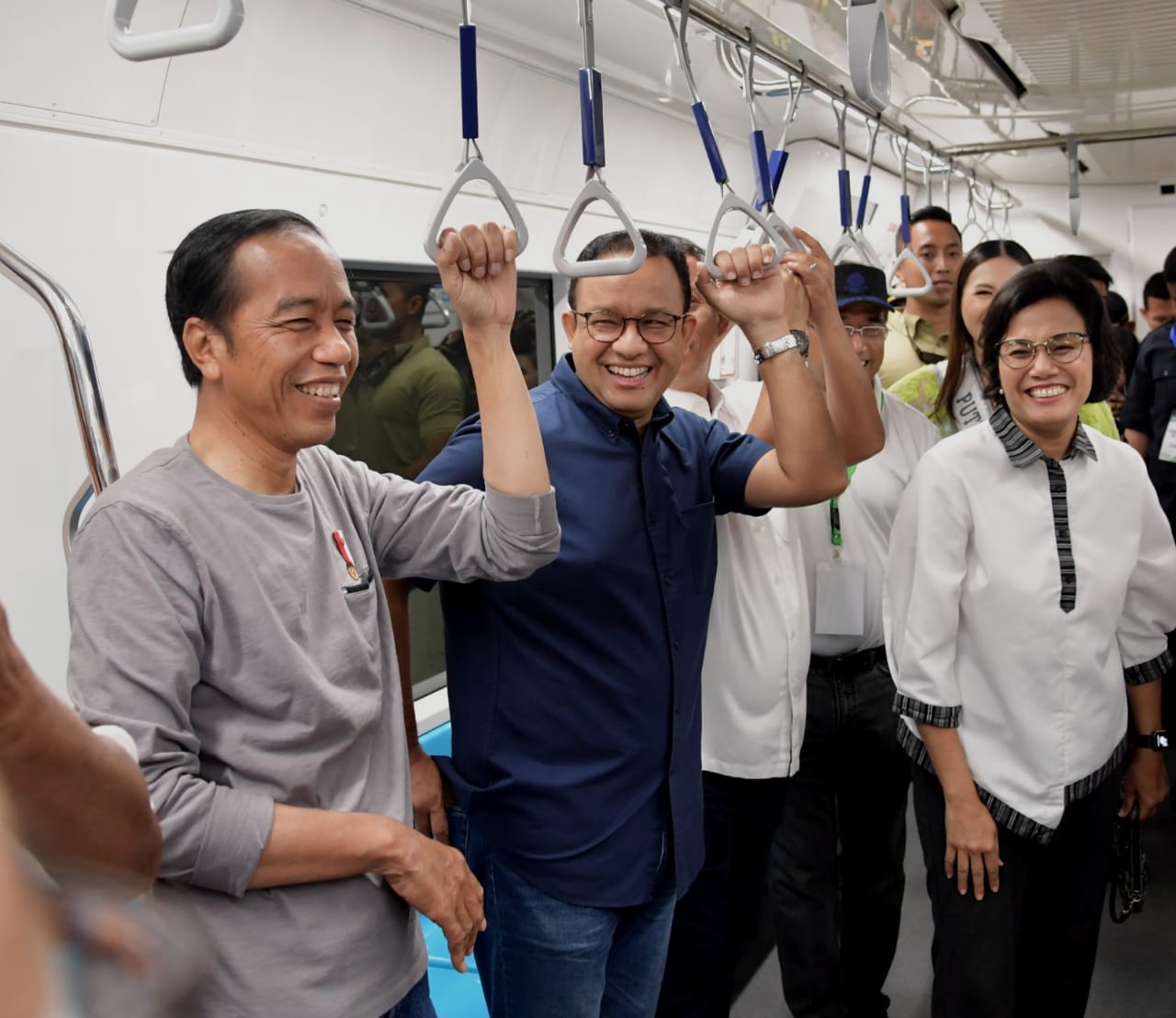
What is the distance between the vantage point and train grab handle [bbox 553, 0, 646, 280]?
1.49 metres

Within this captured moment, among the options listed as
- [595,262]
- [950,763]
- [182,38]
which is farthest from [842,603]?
[182,38]

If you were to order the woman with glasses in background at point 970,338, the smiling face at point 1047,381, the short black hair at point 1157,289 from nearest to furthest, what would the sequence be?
the smiling face at point 1047,381, the woman with glasses in background at point 970,338, the short black hair at point 1157,289

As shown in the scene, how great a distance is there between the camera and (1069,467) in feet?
7.50

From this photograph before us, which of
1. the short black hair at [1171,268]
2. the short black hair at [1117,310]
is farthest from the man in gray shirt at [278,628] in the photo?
the short black hair at [1117,310]

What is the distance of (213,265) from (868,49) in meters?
1.23

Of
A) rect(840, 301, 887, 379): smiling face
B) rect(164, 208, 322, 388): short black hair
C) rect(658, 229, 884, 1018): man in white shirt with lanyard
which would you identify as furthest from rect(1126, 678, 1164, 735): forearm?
rect(164, 208, 322, 388): short black hair

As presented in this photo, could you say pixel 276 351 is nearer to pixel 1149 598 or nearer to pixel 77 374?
pixel 77 374

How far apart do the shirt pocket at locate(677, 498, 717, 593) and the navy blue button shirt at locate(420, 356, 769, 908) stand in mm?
57

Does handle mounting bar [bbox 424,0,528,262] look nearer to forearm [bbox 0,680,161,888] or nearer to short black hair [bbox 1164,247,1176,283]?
forearm [bbox 0,680,161,888]

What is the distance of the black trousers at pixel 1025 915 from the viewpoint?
230 centimetres

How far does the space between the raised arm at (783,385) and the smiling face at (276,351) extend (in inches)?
35.4

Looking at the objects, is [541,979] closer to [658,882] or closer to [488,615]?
[658,882]

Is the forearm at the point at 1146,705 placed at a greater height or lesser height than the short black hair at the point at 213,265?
lesser

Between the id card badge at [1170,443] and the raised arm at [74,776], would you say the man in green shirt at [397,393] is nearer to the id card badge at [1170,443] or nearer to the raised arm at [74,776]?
the raised arm at [74,776]
